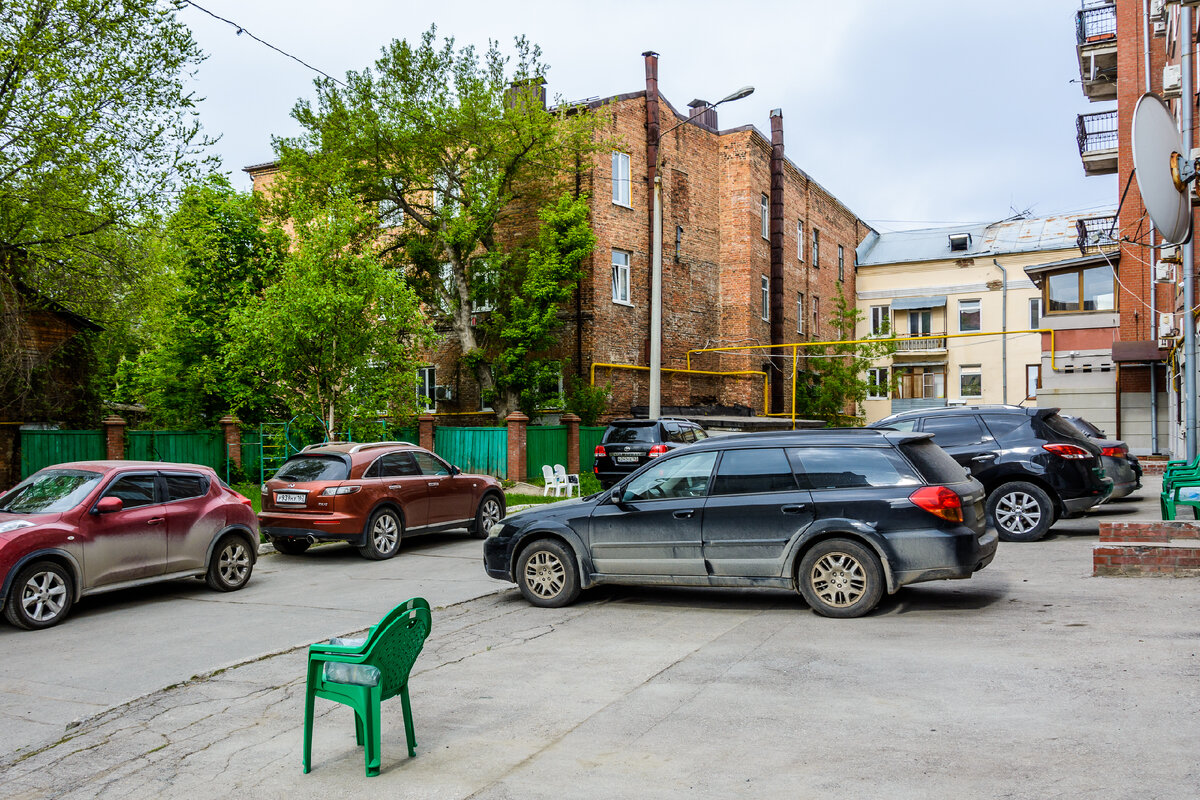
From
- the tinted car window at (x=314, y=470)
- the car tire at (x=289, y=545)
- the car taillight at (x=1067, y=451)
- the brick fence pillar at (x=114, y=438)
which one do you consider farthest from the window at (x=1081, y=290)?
the brick fence pillar at (x=114, y=438)

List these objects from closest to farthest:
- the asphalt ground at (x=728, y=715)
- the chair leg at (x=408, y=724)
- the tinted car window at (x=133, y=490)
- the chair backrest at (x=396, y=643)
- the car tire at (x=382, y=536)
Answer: the asphalt ground at (x=728, y=715), the chair backrest at (x=396, y=643), the chair leg at (x=408, y=724), the tinted car window at (x=133, y=490), the car tire at (x=382, y=536)

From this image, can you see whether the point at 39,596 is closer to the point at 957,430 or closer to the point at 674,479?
the point at 674,479

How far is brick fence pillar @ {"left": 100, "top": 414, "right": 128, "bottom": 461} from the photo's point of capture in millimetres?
17875

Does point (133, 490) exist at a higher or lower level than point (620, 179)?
lower

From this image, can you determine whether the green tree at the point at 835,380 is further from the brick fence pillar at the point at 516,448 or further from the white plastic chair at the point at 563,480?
the white plastic chair at the point at 563,480

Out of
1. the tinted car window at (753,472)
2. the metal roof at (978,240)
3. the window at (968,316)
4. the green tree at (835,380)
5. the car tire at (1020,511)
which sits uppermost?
the metal roof at (978,240)

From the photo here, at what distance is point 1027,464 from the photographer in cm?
1231

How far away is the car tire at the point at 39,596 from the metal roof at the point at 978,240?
4770 centimetres

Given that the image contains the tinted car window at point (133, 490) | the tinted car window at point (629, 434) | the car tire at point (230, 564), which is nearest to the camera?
the tinted car window at point (133, 490)

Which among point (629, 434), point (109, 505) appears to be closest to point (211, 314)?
point (629, 434)

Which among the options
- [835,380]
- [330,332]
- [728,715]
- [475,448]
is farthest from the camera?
[835,380]

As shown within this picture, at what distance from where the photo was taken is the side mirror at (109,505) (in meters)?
9.34

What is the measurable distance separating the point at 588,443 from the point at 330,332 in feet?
29.3

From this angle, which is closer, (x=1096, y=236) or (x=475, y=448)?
(x=475, y=448)
